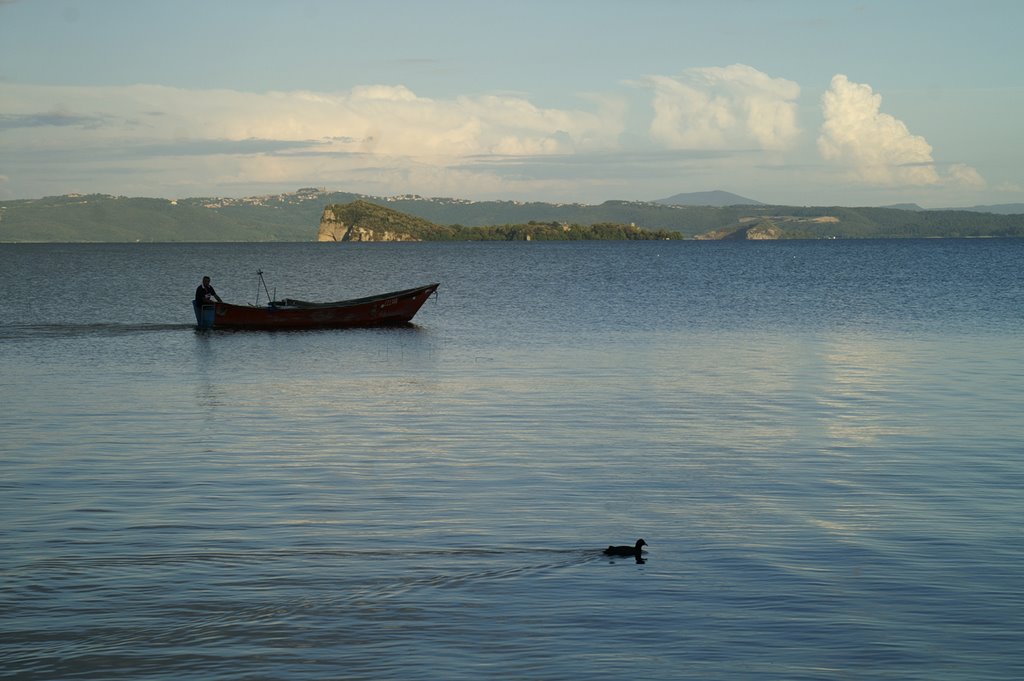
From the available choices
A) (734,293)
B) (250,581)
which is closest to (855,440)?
(250,581)

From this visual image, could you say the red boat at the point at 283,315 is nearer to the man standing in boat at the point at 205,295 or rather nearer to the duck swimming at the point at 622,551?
the man standing in boat at the point at 205,295

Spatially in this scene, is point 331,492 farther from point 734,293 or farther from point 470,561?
point 734,293

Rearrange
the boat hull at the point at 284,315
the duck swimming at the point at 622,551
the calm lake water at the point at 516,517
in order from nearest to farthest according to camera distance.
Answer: the calm lake water at the point at 516,517 < the duck swimming at the point at 622,551 < the boat hull at the point at 284,315

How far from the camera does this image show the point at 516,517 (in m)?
12.7

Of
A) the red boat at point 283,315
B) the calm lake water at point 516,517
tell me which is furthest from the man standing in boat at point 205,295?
the calm lake water at point 516,517

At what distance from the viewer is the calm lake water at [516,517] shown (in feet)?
28.9

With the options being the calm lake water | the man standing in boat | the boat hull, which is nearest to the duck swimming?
the calm lake water

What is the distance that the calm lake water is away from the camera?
8.80 meters

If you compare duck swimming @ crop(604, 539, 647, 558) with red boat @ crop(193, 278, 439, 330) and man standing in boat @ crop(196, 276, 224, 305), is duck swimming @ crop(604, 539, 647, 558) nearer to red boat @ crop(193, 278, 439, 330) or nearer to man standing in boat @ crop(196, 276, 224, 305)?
red boat @ crop(193, 278, 439, 330)

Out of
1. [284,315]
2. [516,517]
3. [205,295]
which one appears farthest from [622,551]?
[205,295]

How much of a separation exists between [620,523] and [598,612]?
302 cm

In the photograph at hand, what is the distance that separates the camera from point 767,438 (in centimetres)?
1789

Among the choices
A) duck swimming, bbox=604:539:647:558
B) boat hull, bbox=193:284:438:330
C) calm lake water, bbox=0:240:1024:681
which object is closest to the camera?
calm lake water, bbox=0:240:1024:681

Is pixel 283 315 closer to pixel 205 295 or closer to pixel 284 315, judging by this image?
pixel 284 315
